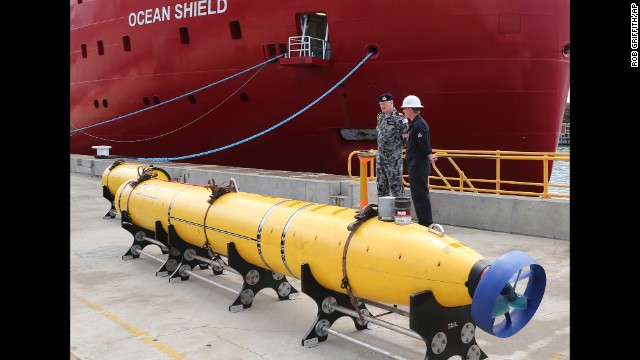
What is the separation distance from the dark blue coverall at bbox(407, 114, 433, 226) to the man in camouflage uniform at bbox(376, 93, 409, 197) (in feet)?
0.40

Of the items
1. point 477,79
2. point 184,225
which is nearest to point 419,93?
point 477,79

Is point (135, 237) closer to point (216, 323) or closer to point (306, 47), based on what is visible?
point (216, 323)

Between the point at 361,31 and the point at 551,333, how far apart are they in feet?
27.7

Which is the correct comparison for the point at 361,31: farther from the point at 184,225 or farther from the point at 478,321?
the point at 478,321

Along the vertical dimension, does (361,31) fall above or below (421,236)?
above

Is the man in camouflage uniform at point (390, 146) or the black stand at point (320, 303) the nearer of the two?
the black stand at point (320, 303)

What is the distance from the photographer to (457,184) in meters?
12.4

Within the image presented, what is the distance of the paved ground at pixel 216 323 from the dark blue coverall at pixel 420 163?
99 centimetres

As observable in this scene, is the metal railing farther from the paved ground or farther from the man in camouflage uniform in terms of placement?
the paved ground

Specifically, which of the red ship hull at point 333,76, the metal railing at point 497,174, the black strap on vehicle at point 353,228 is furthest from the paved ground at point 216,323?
the red ship hull at point 333,76

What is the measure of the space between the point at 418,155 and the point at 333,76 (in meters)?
5.91

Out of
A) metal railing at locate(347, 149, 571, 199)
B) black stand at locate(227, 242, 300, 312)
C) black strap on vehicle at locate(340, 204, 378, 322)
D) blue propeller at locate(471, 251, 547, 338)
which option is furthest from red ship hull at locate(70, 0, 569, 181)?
blue propeller at locate(471, 251, 547, 338)

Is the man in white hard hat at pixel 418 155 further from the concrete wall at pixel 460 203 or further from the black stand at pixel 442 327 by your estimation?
the black stand at pixel 442 327

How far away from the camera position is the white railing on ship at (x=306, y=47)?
12383mm
